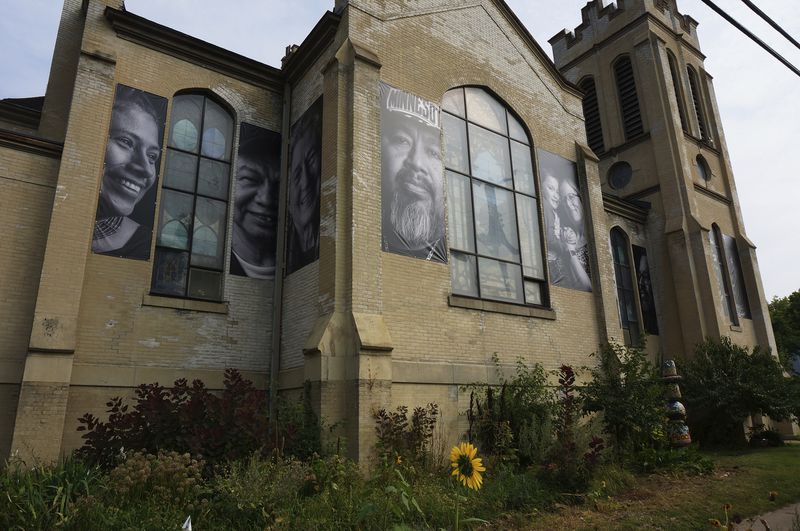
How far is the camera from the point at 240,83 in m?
13.7

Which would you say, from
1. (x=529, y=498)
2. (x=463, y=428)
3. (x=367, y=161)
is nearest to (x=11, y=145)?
(x=367, y=161)

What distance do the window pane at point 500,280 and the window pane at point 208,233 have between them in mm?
6149

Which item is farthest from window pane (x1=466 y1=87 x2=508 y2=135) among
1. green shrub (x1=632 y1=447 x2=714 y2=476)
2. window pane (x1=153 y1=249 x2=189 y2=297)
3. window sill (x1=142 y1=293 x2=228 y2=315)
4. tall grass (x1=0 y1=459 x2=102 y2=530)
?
tall grass (x1=0 y1=459 x2=102 y2=530)

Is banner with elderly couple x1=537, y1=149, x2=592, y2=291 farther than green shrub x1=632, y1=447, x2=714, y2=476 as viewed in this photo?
Yes

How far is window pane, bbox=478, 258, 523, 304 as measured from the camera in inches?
511

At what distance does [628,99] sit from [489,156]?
14.6 meters

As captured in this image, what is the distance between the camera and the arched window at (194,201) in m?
11.7

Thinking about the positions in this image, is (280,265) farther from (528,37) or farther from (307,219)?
(528,37)

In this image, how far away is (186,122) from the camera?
42.1 feet

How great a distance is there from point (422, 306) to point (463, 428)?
2.67m

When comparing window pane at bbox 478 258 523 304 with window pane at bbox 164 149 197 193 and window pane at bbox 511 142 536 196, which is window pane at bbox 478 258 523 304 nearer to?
window pane at bbox 511 142 536 196

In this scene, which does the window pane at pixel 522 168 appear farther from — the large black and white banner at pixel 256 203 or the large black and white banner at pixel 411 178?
the large black and white banner at pixel 256 203

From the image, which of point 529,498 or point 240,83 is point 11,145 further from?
point 529,498

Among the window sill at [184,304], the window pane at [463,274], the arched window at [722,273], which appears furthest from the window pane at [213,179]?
the arched window at [722,273]
